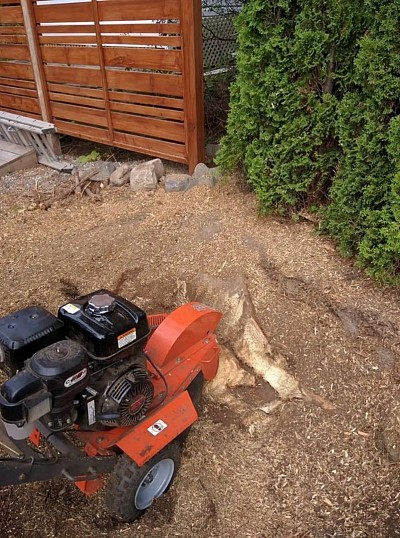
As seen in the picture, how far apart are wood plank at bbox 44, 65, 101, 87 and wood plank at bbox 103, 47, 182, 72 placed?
0.35 meters

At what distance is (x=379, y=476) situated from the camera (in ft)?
8.46

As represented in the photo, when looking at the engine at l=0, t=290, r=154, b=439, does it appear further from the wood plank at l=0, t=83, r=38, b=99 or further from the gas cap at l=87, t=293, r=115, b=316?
the wood plank at l=0, t=83, r=38, b=99

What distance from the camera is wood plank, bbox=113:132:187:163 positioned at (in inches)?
219

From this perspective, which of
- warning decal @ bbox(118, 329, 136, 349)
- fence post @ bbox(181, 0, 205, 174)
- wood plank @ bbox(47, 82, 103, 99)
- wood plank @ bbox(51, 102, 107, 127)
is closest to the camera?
warning decal @ bbox(118, 329, 136, 349)

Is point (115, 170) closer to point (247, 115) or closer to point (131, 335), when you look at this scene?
point (247, 115)

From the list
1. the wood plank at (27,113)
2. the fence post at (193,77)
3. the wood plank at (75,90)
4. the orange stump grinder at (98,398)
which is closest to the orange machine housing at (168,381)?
the orange stump grinder at (98,398)

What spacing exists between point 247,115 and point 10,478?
2937 mm

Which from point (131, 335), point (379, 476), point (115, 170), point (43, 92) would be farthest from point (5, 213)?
point (379, 476)

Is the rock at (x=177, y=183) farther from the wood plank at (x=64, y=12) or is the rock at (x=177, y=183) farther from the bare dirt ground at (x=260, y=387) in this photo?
the wood plank at (x=64, y=12)

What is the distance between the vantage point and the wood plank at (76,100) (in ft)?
20.9

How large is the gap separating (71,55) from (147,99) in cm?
143

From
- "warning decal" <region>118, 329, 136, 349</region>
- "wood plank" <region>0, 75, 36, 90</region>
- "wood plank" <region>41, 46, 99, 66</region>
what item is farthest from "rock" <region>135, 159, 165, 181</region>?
"warning decal" <region>118, 329, 136, 349</region>

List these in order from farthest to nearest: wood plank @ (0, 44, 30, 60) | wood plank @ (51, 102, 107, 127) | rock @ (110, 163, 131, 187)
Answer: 1. wood plank @ (0, 44, 30, 60)
2. wood plank @ (51, 102, 107, 127)
3. rock @ (110, 163, 131, 187)

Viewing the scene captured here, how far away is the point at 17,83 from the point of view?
297 inches
